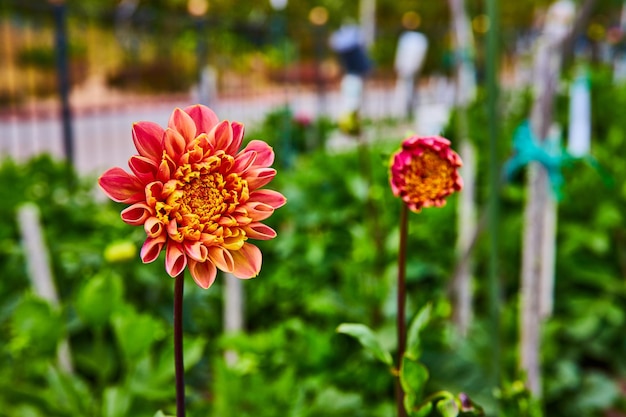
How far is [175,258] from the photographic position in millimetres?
386

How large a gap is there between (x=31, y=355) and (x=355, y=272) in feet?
2.00

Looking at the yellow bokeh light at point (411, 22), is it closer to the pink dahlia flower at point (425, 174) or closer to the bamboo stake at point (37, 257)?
the bamboo stake at point (37, 257)

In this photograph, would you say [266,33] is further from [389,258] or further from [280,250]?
[389,258]

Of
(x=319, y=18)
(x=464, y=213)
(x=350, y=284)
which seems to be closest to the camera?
(x=350, y=284)

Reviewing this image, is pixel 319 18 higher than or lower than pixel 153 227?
higher

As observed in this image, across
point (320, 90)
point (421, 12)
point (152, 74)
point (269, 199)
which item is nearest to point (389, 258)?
point (269, 199)

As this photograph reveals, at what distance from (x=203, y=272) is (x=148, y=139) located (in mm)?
80

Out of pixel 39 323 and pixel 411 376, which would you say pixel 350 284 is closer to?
pixel 39 323

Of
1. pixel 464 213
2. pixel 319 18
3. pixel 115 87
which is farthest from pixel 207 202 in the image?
pixel 115 87

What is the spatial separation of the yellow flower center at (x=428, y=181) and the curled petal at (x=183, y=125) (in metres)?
0.18

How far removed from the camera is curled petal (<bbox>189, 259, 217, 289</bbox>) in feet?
1.29

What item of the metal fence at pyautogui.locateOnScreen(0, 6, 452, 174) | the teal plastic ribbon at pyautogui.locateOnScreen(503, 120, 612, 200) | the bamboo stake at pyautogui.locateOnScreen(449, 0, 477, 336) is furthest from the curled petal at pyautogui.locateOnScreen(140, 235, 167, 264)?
the metal fence at pyautogui.locateOnScreen(0, 6, 452, 174)

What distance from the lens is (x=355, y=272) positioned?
4.61ft

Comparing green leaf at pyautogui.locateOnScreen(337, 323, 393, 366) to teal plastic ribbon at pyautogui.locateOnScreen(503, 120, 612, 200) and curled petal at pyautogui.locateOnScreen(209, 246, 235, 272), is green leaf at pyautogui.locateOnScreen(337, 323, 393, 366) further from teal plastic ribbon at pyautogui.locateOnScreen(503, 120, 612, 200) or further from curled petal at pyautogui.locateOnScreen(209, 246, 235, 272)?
teal plastic ribbon at pyautogui.locateOnScreen(503, 120, 612, 200)
